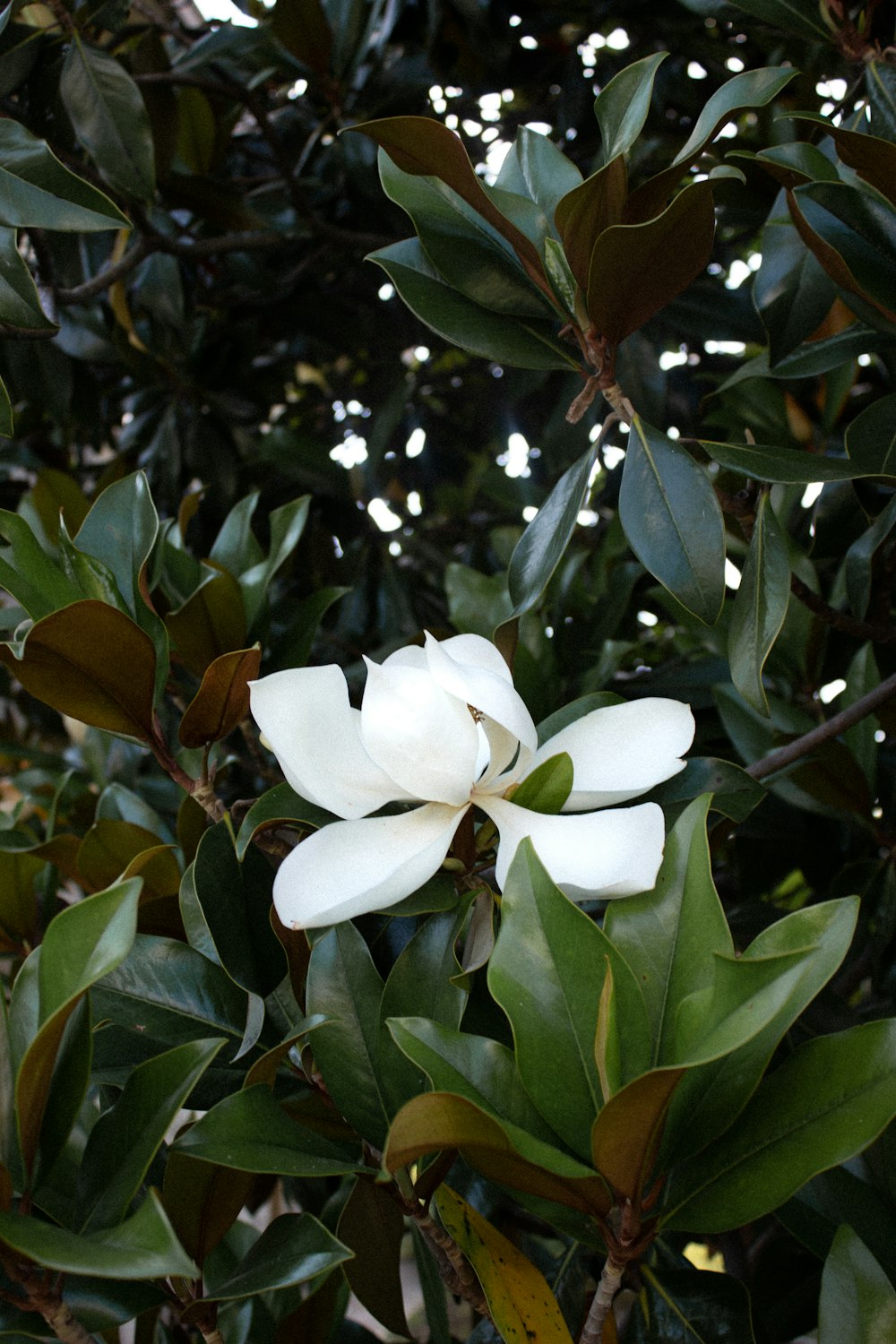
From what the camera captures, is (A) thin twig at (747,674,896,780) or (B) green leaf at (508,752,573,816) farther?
(A) thin twig at (747,674,896,780)

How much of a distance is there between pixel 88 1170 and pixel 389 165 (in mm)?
700

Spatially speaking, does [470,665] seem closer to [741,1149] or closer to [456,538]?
[741,1149]

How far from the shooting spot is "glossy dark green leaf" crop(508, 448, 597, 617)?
0.73 meters

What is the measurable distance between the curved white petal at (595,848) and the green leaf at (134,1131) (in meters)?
0.19

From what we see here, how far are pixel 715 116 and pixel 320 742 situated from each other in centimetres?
48

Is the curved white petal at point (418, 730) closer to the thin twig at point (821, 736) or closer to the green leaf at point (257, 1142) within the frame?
the green leaf at point (257, 1142)

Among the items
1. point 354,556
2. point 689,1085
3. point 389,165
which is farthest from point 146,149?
point 689,1085

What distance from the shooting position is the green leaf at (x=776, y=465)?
0.72 meters

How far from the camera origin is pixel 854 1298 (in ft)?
1.88

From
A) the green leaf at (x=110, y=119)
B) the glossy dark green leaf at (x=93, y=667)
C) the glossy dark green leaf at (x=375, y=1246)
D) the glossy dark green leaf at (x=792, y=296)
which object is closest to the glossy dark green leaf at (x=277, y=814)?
the glossy dark green leaf at (x=93, y=667)

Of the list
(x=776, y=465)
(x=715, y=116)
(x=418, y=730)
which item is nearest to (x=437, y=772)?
(x=418, y=730)

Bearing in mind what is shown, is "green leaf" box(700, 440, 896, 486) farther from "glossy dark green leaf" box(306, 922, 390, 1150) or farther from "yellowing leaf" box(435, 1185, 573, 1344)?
"yellowing leaf" box(435, 1185, 573, 1344)

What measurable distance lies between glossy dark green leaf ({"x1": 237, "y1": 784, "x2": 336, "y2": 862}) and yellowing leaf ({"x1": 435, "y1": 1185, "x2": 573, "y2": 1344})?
24cm

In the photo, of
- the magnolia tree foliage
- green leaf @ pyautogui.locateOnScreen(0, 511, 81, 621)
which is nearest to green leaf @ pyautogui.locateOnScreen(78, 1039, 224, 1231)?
the magnolia tree foliage
